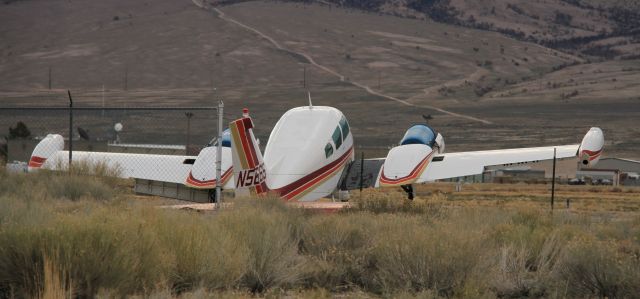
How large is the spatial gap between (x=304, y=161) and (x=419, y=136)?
23.7 ft

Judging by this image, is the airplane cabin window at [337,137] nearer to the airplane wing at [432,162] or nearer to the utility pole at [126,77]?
the airplane wing at [432,162]

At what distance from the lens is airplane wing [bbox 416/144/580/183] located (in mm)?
29781

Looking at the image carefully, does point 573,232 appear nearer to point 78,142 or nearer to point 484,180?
point 78,142

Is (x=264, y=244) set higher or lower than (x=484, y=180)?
higher

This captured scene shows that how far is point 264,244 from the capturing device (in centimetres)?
1389

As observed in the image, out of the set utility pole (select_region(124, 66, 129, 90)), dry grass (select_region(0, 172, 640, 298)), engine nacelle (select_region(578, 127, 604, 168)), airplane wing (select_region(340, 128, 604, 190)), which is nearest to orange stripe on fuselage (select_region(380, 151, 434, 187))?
airplane wing (select_region(340, 128, 604, 190))

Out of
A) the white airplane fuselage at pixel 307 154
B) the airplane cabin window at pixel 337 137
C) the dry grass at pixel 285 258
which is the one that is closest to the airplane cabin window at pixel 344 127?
the white airplane fuselage at pixel 307 154

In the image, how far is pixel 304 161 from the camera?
26.1 meters

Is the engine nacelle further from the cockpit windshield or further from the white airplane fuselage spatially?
the white airplane fuselage

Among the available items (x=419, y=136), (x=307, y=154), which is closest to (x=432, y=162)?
(x=419, y=136)

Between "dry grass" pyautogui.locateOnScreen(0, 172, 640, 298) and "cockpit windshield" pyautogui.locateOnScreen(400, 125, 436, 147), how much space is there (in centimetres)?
1443

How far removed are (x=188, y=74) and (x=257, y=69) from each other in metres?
14.1

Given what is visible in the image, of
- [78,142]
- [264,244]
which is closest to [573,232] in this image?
[264,244]

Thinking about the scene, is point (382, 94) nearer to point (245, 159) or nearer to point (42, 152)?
point (42, 152)
